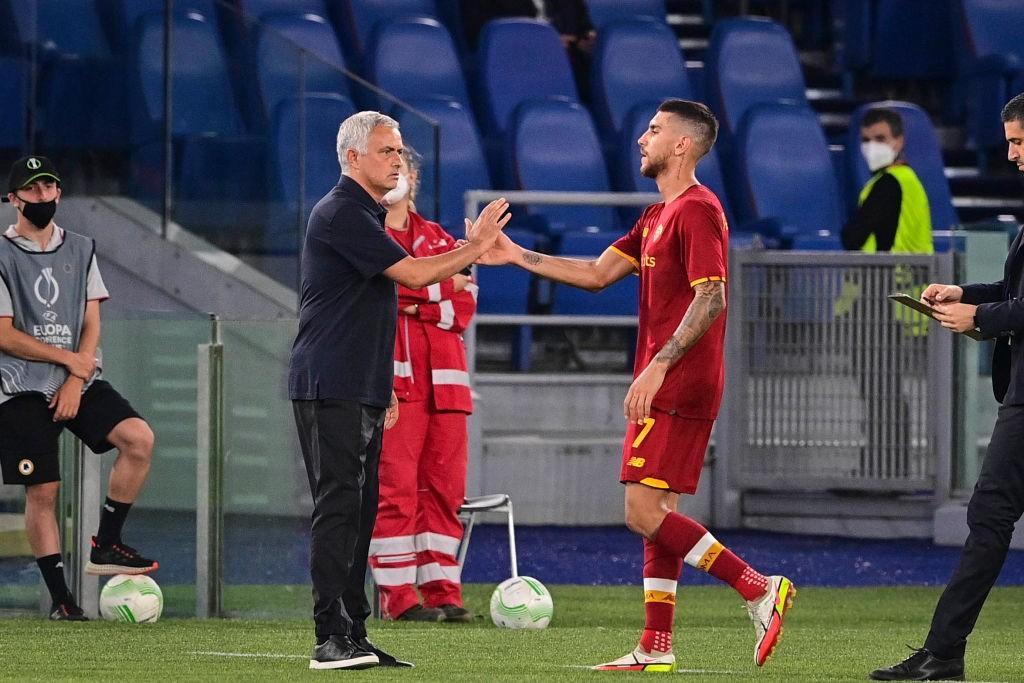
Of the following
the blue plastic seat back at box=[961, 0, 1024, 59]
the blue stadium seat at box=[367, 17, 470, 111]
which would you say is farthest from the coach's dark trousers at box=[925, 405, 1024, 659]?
the blue plastic seat back at box=[961, 0, 1024, 59]

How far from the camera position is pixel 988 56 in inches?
611

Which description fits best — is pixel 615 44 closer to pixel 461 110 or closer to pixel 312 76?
pixel 461 110

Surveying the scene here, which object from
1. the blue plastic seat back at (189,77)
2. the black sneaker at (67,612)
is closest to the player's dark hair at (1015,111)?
the black sneaker at (67,612)

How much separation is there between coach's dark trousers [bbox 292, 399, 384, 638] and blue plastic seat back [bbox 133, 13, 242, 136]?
15.4 feet

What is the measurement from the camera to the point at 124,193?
10.7 meters

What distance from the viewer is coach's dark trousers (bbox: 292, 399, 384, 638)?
615 cm

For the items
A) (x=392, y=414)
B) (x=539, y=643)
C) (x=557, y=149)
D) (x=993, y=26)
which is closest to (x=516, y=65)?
(x=557, y=149)

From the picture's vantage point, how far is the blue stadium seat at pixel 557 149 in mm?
13703

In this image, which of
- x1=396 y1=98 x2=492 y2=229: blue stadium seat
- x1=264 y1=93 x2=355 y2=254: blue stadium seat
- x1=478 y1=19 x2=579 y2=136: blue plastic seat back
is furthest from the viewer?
x1=478 y1=19 x2=579 y2=136: blue plastic seat back

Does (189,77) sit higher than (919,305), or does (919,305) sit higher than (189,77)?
(189,77)

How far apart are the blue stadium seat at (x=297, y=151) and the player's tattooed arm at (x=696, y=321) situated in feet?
15.9

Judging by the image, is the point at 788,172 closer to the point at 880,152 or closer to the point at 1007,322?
the point at 880,152

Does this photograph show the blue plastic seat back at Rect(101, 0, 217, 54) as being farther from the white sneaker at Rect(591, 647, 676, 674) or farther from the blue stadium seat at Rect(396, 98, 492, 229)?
the white sneaker at Rect(591, 647, 676, 674)

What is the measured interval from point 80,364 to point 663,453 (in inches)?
113
